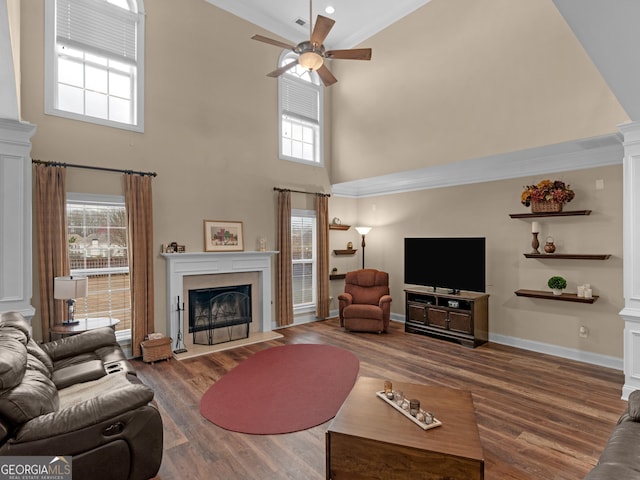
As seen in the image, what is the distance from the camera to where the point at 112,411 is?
2.04 m

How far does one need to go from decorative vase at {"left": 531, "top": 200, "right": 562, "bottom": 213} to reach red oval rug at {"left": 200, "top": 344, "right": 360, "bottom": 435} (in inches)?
126

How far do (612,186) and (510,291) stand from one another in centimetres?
187

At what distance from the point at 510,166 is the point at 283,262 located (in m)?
3.93

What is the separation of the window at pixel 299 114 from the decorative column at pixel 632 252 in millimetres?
4672

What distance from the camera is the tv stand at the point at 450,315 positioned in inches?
201

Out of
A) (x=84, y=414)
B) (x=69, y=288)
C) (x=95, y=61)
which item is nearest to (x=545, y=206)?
(x=84, y=414)

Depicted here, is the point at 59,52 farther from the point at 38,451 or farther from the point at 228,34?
the point at 38,451

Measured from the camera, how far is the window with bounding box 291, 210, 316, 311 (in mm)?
6641

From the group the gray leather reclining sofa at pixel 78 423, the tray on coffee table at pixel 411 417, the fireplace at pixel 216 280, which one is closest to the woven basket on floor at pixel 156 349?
the fireplace at pixel 216 280

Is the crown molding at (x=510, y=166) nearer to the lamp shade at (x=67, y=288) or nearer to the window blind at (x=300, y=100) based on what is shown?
the window blind at (x=300, y=100)

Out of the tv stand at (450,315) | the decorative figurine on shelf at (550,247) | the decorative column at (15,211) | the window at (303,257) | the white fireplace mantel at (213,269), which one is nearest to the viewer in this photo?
the decorative column at (15,211)

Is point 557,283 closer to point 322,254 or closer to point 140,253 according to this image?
point 322,254

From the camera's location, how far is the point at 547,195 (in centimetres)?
454

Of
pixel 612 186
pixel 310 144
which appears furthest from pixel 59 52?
pixel 612 186
